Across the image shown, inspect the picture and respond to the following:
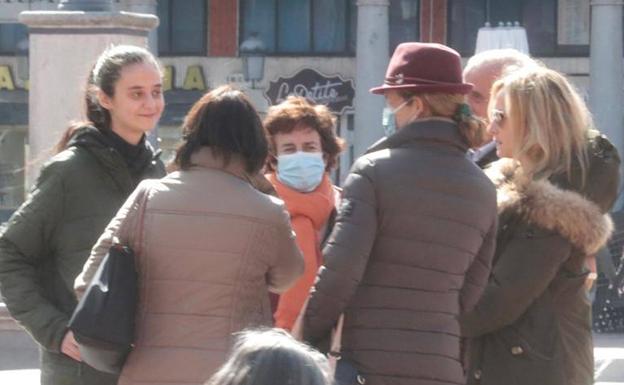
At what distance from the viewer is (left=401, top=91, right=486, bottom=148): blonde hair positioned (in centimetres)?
513

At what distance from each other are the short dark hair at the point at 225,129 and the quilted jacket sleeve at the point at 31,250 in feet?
1.93

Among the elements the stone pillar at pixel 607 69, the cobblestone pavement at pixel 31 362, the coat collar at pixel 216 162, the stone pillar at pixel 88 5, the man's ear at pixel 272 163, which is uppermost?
the stone pillar at pixel 88 5

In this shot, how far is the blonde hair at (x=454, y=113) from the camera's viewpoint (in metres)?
5.13

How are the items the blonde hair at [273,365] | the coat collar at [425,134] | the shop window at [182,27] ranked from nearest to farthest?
the blonde hair at [273,365], the coat collar at [425,134], the shop window at [182,27]

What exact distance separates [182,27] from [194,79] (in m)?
1.20

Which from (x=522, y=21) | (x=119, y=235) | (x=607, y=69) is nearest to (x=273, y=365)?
(x=119, y=235)

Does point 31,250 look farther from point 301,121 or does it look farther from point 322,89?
point 322,89

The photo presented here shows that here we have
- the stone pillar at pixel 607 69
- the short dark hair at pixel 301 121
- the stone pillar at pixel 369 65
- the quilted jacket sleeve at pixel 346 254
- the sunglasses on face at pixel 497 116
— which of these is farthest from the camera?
the stone pillar at pixel 369 65

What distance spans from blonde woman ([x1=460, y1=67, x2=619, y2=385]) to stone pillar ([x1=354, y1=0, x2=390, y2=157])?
86.9 ft

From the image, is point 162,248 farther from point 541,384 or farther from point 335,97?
point 335,97

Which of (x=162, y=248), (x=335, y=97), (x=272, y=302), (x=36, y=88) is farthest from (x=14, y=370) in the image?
(x=335, y=97)

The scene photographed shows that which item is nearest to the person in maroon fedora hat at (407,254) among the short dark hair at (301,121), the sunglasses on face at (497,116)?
the sunglasses on face at (497,116)

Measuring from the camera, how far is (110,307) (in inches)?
186

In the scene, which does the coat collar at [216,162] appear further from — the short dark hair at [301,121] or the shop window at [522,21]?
the shop window at [522,21]
